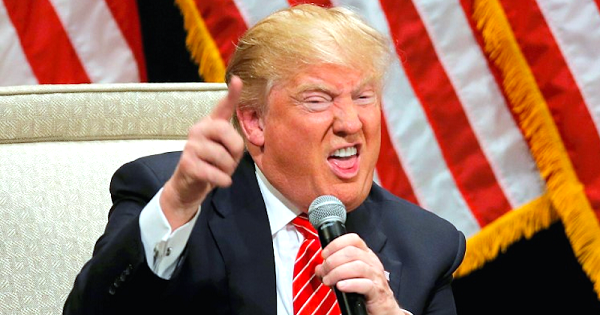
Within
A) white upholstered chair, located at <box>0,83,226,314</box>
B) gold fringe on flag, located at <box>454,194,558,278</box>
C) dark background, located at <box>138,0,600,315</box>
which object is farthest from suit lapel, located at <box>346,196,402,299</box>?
dark background, located at <box>138,0,600,315</box>

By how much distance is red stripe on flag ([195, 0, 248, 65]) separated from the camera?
2320 millimetres

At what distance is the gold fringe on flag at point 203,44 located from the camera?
2.33 m

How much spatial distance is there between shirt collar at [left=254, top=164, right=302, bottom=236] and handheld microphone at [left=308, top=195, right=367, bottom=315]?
0.90 ft

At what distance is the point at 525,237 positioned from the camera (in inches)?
94.2

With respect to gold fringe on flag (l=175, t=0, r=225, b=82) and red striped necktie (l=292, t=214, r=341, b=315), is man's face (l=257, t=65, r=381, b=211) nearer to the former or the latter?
red striped necktie (l=292, t=214, r=341, b=315)

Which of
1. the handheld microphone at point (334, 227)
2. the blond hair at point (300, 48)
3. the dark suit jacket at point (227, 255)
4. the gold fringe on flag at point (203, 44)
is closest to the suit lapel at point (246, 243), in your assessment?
the dark suit jacket at point (227, 255)

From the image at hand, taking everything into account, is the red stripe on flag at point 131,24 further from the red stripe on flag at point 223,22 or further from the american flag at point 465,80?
the red stripe on flag at point 223,22

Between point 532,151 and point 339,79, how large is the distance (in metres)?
1.00

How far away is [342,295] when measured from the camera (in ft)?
3.77

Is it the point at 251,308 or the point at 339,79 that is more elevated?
the point at 339,79

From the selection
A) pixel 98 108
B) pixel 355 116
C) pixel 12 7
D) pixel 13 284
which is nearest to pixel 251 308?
pixel 355 116

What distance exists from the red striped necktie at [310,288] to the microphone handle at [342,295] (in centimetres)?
24

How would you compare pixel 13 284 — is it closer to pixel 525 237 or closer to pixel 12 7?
pixel 12 7

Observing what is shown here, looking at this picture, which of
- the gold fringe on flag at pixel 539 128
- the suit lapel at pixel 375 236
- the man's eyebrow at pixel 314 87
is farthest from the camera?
the gold fringe on flag at pixel 539 128
